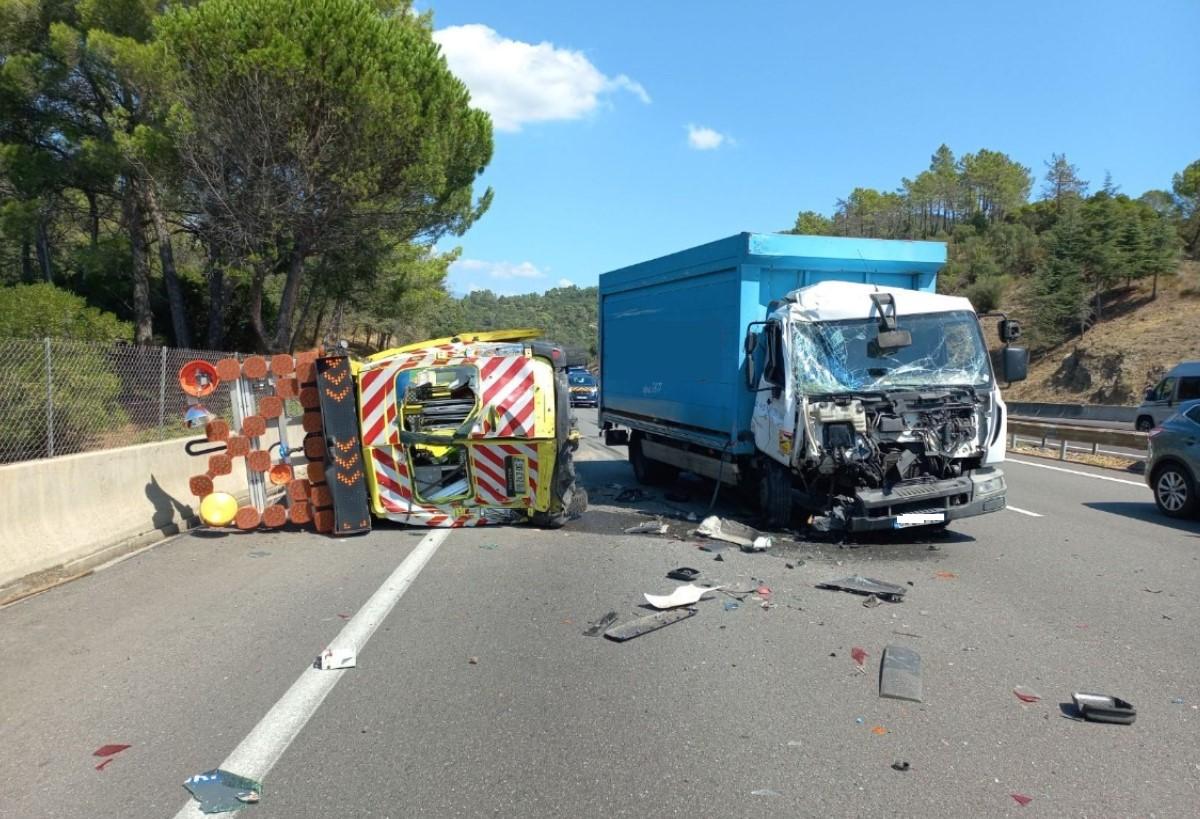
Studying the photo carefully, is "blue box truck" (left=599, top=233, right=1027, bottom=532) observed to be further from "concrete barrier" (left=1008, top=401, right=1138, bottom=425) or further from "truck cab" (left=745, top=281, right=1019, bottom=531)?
"concrete barrier" (left=1008, top=401, right=1138, bottom=425)

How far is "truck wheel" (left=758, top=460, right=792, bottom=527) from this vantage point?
30.0ft

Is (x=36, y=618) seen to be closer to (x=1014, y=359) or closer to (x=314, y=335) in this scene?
(x=1014, y=359)

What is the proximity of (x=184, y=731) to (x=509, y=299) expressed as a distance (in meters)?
148

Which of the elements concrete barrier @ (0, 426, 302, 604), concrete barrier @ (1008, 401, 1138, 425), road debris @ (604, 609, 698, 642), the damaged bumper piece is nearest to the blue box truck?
the damaged bumper piece

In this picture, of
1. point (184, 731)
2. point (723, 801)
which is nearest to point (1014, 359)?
point (723, 801)

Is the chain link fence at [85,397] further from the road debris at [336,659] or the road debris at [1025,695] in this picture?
the road debris at [1025,695]

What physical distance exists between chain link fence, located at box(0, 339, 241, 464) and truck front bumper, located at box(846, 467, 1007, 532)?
907 cm

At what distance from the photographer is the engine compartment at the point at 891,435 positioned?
8.29 metres

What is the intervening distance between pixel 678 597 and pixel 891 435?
3078 millimetres

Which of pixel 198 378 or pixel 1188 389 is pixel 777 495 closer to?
pixel 198 378

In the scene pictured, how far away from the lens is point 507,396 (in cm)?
939

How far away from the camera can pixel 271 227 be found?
22.3 metres

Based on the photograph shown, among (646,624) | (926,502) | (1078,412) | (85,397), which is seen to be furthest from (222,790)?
(1078,412)

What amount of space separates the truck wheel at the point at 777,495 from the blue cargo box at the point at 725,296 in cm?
47
